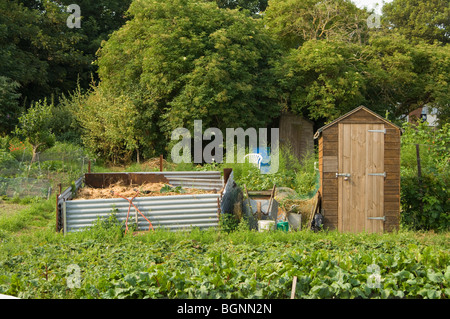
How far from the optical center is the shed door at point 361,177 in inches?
382

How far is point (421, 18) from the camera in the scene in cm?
3612

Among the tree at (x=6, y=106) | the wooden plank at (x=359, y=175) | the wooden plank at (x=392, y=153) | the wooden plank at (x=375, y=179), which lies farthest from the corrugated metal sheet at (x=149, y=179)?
the tree at (x=6, y=106)

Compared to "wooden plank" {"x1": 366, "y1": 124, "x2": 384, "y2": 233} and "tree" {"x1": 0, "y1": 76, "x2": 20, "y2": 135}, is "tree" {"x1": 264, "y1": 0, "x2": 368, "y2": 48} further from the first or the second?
"tree" {"x1": 0, "y1": 76, "x2": 20, "y2": 135}

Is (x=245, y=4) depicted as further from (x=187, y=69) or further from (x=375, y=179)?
(x=375, y=179)

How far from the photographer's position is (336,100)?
1972cm

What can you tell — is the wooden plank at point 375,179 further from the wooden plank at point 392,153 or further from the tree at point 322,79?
the tree at point 322,79

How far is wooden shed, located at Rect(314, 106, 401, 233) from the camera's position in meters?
9.70

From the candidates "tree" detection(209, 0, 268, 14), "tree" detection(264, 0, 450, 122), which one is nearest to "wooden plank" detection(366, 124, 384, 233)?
"tree" detection(264, 0, 450, 122)

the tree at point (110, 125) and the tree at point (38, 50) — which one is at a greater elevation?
the tree at point (38, 50)

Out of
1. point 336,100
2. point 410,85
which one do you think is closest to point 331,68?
point 336,100

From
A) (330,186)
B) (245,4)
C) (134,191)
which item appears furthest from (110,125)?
(245,4)

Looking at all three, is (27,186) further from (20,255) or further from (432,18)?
(432,18)

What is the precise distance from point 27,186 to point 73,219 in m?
4.67

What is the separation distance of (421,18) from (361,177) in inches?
1215
